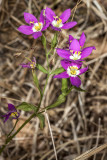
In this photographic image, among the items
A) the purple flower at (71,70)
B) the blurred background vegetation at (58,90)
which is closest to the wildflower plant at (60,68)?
the purple flower at (71,70)

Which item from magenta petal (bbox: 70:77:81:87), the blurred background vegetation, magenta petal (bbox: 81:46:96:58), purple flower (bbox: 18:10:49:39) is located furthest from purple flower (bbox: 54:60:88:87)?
the blurred background vegetation

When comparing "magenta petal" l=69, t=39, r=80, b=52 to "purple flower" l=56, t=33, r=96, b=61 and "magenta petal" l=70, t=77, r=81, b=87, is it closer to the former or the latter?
"purple flower" l=56, t=33, r=96, b=61

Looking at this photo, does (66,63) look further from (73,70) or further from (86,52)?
(86,52)

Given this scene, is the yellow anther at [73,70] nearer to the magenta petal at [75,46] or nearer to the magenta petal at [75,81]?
the magenta petal at [75,81]

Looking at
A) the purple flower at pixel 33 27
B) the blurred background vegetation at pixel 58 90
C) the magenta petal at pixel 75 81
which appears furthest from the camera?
the blurred background vegetation at pixel 58 90

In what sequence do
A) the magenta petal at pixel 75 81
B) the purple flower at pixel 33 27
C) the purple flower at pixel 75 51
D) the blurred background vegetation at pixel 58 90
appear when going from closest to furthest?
the magenta petal at pixel 75 81
the purple flower at pixel 75 51
the purple flower at pixel 33 27
the blurred background vegetation at pixel 58 90

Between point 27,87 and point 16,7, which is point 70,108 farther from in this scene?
point 16,7

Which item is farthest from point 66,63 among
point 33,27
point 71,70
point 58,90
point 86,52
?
point 58,90

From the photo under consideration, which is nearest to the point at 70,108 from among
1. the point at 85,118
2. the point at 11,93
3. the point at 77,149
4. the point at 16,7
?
the point at 85,118
